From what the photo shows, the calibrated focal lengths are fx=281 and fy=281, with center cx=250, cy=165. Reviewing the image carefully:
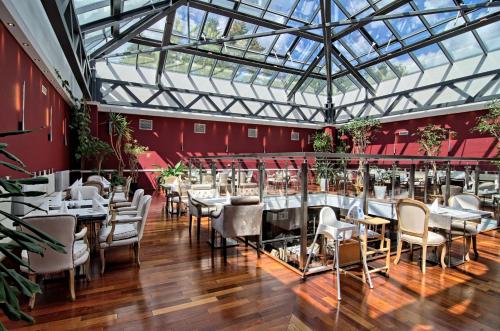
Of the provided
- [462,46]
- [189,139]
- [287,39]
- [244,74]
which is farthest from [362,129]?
[189,139]

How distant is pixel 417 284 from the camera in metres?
3.15

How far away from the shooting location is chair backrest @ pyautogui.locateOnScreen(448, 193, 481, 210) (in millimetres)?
4656

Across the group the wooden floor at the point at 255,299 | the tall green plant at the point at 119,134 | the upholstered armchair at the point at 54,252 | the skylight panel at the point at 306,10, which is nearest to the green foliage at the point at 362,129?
the skylight panel at the point at 306,10

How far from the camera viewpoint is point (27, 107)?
160 inches

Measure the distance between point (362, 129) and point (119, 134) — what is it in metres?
9.82

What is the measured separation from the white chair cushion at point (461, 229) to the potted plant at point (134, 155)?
9294 mm

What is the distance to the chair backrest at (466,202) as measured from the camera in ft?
15.3

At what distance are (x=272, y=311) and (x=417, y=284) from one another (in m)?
1.78

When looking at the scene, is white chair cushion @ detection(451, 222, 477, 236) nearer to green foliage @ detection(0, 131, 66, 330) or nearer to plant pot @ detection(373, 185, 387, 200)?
plant pot @ detection(373, 185, 387, 200)

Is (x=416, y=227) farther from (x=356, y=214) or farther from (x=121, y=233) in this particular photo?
(x=121, y=233)

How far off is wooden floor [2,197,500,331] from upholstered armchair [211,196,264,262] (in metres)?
0.38

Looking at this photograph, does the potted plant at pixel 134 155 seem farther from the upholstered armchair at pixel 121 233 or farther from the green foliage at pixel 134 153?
the upholstered armchair at pixel 121 233

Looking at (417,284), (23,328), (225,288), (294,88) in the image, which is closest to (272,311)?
(225,288)

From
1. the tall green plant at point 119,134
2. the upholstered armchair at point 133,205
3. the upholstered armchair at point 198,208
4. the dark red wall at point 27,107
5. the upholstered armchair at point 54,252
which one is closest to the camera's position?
the upholstered armchair at point 54,252
